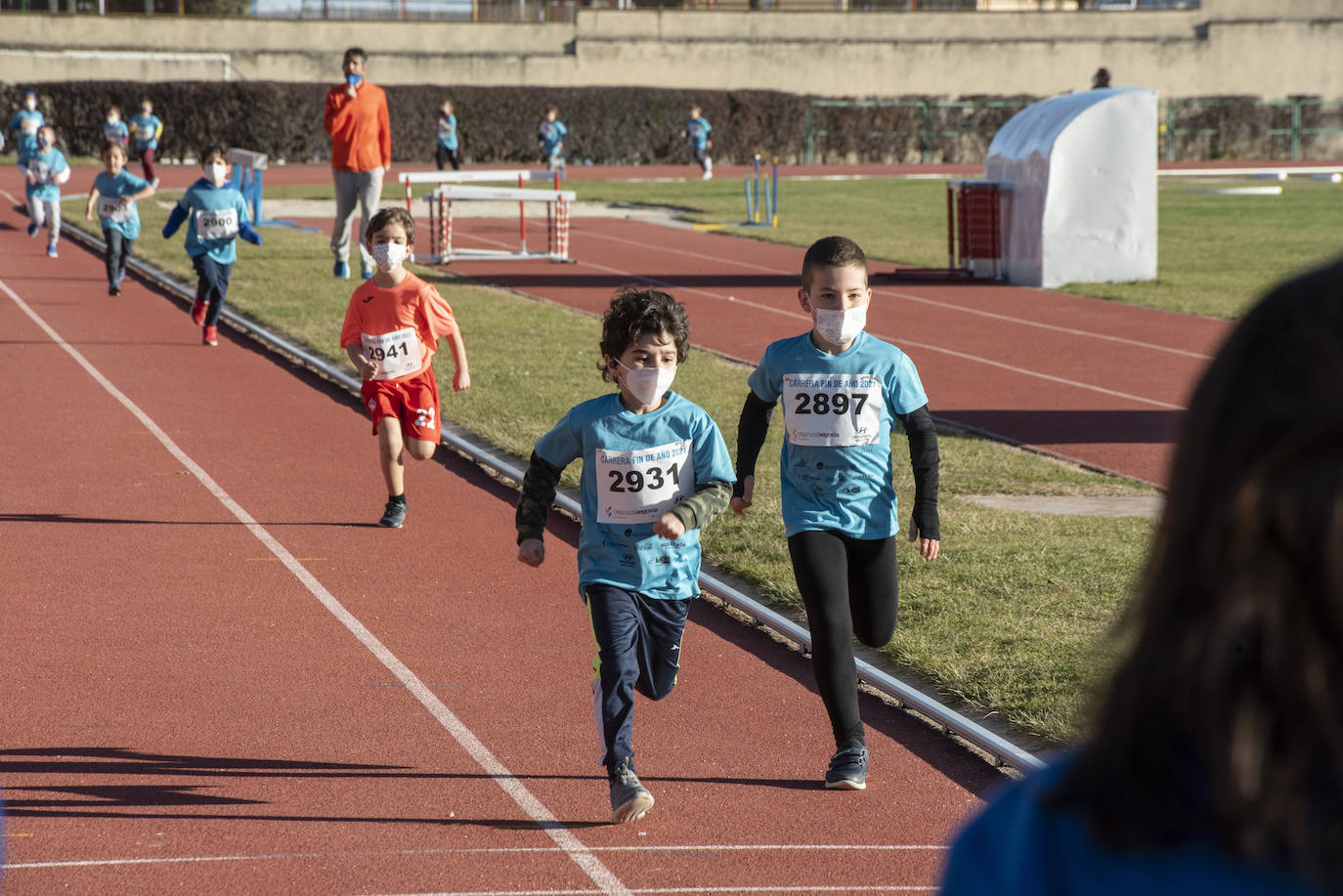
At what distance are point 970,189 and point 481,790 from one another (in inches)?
731

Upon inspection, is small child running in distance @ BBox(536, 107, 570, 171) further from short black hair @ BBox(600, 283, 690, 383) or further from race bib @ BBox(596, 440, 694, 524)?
race bib @ BBox(596, 440, 694, 524)

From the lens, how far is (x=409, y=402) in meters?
8.99

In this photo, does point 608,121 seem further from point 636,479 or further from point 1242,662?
point 1242,662

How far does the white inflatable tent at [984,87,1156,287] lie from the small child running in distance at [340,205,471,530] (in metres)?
14.0

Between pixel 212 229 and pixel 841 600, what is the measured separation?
11.4 m

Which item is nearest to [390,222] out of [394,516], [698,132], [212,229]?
[394,516]

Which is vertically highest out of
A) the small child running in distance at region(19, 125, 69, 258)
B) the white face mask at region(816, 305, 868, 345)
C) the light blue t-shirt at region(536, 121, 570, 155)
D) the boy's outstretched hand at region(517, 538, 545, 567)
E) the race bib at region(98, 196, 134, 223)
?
the light blue t-shirt at region(536, 121, 570, 155)

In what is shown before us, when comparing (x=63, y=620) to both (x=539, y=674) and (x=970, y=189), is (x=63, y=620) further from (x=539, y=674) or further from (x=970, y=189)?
(x=970, y=189)

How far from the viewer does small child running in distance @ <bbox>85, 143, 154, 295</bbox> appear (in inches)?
730

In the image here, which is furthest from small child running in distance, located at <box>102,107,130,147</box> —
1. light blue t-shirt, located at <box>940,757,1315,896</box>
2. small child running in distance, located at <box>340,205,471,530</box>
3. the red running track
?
light blue t-shirt, located at <box>940,757,1315,896</box>

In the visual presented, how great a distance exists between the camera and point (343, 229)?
66.9ft

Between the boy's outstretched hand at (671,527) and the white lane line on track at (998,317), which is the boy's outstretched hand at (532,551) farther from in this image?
the white lane line on track at (998,317)

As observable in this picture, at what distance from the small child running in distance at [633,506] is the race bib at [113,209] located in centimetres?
1480

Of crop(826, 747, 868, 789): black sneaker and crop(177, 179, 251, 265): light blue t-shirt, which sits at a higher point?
crop(177, 179, 251, 265): light blue t-shirt
